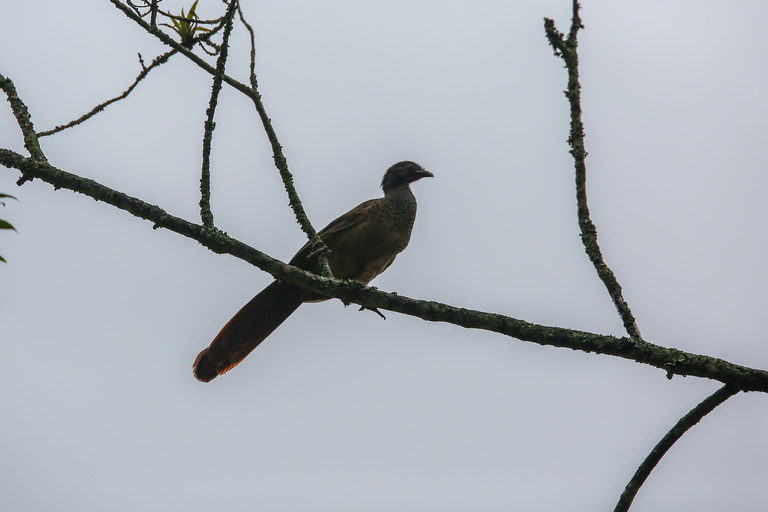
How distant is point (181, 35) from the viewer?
3.82 metres

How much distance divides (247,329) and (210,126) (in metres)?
2.36

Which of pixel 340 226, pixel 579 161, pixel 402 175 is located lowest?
pixel 579 161

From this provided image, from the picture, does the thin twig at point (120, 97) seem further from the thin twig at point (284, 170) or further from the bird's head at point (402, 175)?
the bird's head at point (402, 175)

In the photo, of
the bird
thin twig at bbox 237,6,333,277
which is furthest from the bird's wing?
thin twig at bbox 237,6,333,277

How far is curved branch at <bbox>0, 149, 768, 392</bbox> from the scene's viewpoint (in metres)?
3.09

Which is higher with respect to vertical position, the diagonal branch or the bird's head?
the bird's head

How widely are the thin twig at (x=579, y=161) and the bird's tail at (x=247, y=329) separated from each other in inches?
110

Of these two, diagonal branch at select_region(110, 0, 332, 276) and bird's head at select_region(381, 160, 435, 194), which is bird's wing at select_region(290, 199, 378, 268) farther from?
diagonal branch at select_region(110, 0, 332, 276)

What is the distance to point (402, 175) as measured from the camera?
7262 millimetres

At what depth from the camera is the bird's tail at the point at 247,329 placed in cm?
558

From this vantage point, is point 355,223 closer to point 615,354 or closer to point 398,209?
point 398,209

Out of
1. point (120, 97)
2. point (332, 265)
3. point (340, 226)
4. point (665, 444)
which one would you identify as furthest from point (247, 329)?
point (665, 444)

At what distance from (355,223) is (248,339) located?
4.09ft

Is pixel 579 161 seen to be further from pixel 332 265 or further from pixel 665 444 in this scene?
pixel 332 265
